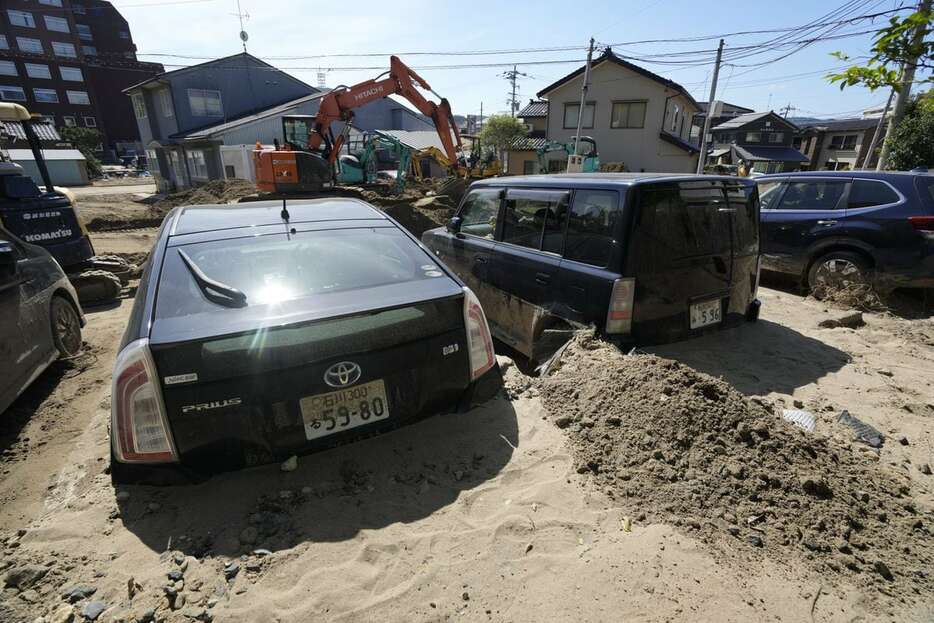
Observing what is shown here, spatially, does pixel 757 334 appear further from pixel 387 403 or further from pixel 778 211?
pixel 387 403

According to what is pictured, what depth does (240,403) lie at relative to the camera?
2043 millimetres

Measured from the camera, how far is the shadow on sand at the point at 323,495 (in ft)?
6.85

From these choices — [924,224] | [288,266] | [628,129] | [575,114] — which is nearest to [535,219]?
[288,266]

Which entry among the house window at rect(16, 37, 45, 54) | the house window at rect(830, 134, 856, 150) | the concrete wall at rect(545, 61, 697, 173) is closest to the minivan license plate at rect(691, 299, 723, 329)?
the concrete wall at rect(545, 61, 697, 173)

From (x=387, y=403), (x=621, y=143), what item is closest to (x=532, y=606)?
(x=387, y=403)

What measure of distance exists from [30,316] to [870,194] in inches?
366

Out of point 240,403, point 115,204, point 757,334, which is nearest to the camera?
point 240,403

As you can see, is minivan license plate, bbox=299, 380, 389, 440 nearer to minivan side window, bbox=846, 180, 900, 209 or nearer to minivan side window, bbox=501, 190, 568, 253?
minivan side window, bbox=501, 190, 568, 253

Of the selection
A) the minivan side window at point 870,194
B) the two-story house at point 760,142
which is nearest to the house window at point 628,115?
the two-story house at point 760,142

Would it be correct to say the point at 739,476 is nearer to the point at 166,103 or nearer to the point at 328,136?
the point at 328,136

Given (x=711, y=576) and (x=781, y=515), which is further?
(x=781, y=515)

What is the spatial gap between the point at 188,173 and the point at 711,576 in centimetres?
3550

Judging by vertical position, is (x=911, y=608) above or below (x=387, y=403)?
below

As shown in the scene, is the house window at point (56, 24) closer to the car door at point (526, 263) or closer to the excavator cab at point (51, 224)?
the excavator cab at point (51, 224)
